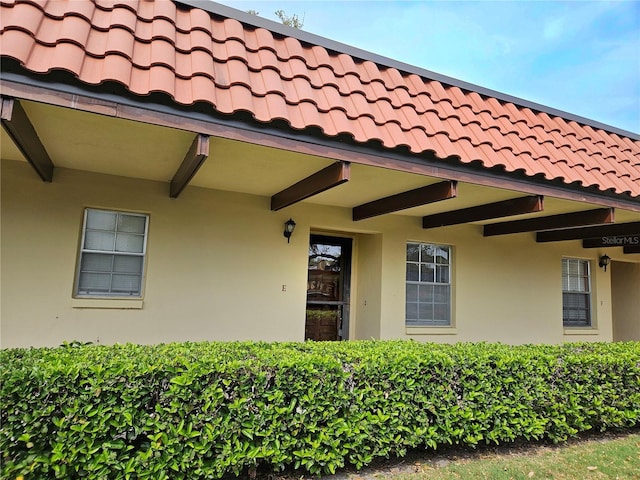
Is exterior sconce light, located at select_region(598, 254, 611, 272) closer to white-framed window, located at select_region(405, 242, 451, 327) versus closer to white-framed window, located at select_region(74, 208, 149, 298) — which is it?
white-framed window, located at select_region(405, 242, 451, 327)

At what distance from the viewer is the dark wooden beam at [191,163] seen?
3381 mm

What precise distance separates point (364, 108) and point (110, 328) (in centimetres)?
402

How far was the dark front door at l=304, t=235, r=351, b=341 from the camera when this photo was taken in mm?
7365

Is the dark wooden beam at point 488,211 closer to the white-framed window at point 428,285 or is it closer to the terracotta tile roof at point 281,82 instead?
the terracotta tile roof at point 281,82

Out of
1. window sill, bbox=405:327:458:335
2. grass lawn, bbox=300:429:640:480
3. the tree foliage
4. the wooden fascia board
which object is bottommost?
grass lawn, bbox=300:429:640:480

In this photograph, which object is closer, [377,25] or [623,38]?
[623,38]

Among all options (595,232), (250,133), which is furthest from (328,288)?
(595,232)

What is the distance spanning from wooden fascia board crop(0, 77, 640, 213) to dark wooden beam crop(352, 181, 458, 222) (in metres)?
0.20

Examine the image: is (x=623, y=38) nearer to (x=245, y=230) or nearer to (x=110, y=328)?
(x=245, y=230)

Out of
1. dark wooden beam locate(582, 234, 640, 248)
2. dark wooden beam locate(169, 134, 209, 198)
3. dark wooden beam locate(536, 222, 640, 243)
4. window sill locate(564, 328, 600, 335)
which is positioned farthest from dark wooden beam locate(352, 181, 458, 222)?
window sill locate(564, 328, 600, 335)

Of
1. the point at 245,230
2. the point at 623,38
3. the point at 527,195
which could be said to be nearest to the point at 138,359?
the point at 245,230

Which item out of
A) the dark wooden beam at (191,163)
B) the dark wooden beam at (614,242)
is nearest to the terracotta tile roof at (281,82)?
the dark wooden beam at (191,163)

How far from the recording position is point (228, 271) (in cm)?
566

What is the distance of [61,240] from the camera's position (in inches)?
190
